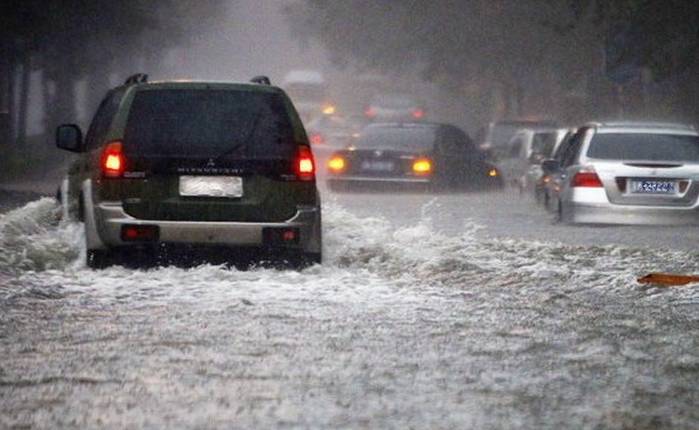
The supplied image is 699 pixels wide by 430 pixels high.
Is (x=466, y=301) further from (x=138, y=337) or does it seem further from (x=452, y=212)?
(x=452, y=212)

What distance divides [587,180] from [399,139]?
32.1ft

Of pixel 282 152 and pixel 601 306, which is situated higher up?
pixel 282 152

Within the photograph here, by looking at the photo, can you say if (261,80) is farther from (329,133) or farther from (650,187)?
(329,133)

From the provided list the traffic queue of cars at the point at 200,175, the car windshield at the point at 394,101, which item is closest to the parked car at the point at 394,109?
the car windshield at the point at 394,101

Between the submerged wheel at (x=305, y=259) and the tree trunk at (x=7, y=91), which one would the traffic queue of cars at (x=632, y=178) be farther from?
the tree trunk at (x=7, y=91)

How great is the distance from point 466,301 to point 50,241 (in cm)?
459

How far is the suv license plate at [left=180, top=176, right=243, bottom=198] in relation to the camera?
14.4 m

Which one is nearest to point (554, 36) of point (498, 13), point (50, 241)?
point (498, 13)

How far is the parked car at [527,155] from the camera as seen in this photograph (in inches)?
1214

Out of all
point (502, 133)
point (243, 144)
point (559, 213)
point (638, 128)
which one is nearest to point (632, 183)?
point (638, 128)

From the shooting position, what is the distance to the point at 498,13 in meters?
63.2

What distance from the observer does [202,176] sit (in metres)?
14.4

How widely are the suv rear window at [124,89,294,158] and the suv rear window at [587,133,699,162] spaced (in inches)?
284

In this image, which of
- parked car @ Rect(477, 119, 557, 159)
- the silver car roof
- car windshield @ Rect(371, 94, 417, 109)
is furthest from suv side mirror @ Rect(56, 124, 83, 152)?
car windshield @ Rect(371, 94, 417, 109)
